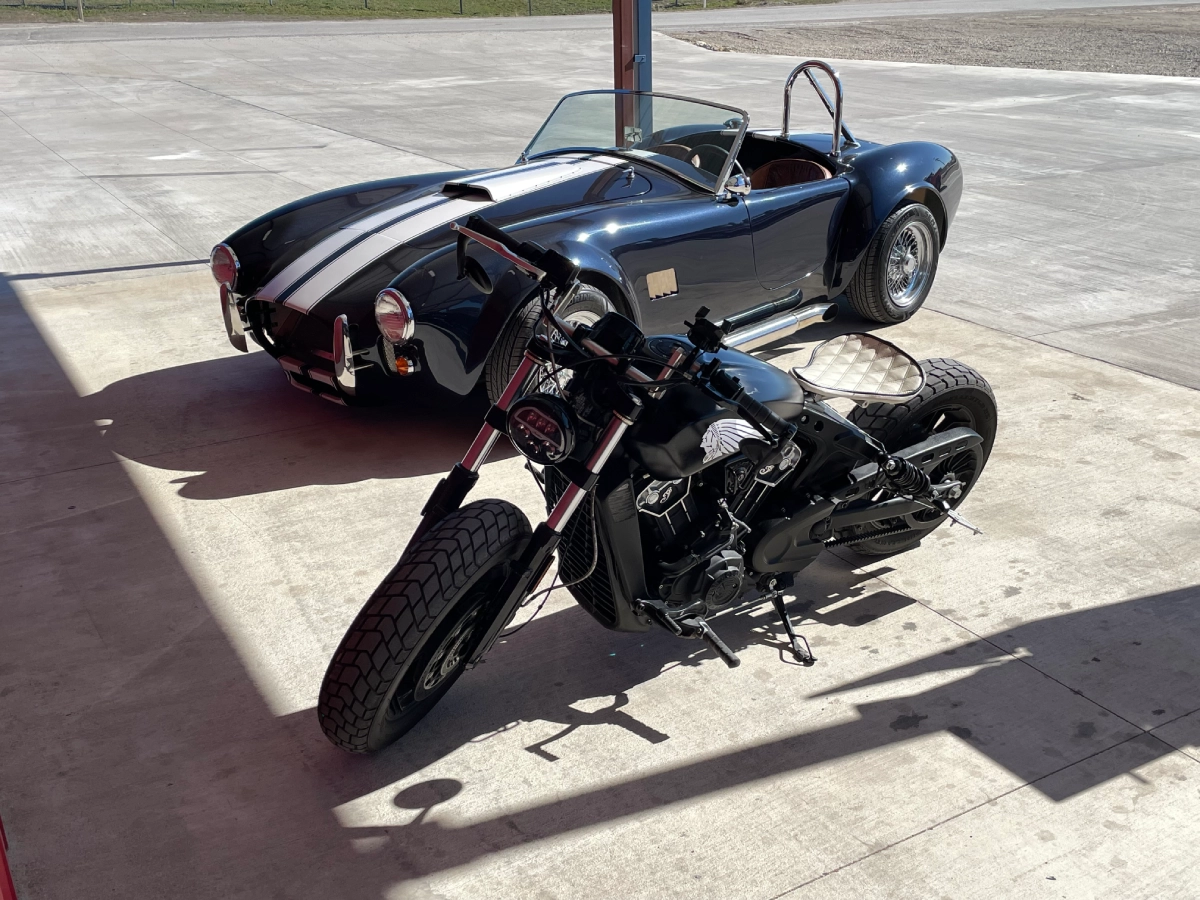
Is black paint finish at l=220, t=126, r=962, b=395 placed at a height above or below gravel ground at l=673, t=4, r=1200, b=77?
below

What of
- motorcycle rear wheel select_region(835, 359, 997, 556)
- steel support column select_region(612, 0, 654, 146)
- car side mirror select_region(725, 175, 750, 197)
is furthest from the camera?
steel support column select_region(612, 0, 654, 146)

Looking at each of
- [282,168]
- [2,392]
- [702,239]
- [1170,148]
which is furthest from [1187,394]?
[282,168]

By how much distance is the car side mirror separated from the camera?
5.68 metres

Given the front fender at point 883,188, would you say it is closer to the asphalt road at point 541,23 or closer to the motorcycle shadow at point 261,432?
the motorcycle shadow at point 261,432

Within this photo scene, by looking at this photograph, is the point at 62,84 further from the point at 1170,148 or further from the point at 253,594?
the point at 253,594

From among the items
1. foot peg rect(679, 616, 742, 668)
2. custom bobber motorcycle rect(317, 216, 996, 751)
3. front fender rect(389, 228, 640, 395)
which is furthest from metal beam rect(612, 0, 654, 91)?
foot peg rect(679, 616, 742, 668)

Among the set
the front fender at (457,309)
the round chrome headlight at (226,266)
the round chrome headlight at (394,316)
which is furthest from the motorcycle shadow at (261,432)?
the round chrome headlight at (226,266)

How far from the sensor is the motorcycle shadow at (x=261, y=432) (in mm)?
4926

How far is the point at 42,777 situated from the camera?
307cm

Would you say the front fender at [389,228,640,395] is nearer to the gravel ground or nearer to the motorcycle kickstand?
the motorcycle kickstand

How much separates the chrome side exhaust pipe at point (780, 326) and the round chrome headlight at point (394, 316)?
5.44 feet

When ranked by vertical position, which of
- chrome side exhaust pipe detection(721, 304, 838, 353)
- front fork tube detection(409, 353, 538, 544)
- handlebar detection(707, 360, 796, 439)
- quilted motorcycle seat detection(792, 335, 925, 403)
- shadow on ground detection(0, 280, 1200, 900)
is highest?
handlebar detection(707, 360, 796, 439)

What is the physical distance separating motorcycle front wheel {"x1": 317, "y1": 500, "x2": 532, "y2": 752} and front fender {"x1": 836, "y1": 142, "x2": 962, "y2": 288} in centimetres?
375

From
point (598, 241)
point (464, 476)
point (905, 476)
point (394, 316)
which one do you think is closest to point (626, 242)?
point (598, 241)
